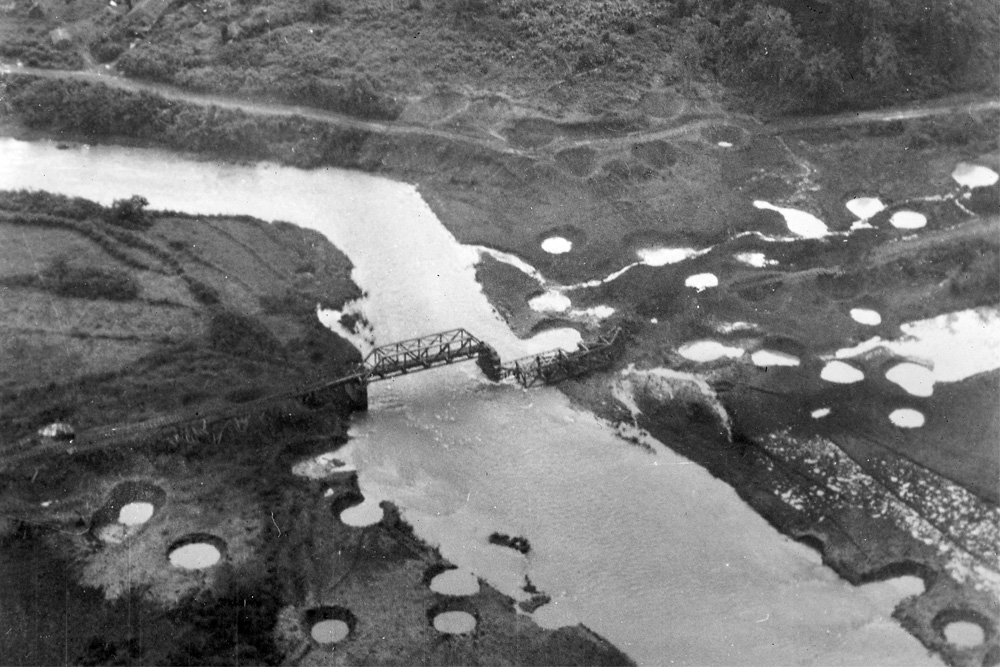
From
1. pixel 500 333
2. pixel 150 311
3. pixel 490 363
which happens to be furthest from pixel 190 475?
pixel 500 333

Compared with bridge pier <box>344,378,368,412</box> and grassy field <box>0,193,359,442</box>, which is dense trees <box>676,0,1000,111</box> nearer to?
grassy field <box>0,193,359,442</box>

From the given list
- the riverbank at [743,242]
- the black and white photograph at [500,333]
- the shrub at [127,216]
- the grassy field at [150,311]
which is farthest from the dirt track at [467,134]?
the shrub at [127,216]

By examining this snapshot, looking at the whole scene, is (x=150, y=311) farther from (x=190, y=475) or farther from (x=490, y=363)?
(x=490, y=363)

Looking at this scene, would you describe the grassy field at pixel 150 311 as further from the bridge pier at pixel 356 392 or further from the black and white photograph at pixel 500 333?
the bridge pier at pixel 356 392

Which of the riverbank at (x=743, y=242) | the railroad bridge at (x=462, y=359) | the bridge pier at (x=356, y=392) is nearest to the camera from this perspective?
the bridge pier at (x=356, y=392)

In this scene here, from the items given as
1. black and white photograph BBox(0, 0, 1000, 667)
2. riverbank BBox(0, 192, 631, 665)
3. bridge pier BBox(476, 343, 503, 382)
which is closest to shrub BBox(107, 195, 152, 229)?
riverbank BBox(0, 192, 631, 665)

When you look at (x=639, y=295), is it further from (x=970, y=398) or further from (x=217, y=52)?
(x=217, y=52)
